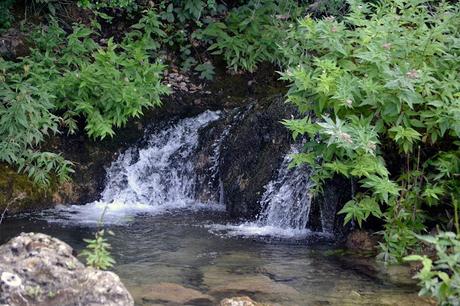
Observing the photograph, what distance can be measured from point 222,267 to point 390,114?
216 centimetres

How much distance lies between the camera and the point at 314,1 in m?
12.6

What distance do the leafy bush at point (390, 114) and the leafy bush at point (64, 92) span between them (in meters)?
3.29

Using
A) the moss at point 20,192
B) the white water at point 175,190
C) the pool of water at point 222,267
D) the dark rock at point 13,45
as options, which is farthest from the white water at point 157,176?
the dark rock at point 13,45

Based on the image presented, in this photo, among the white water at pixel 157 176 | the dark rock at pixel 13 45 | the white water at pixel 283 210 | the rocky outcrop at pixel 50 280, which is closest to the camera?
the rocky outcrop at pixel 50 280

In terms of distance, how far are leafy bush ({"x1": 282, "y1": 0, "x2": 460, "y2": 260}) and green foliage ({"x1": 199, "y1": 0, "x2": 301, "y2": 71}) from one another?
4244mm

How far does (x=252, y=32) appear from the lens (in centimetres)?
1178

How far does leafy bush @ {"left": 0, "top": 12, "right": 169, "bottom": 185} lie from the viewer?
8773mm

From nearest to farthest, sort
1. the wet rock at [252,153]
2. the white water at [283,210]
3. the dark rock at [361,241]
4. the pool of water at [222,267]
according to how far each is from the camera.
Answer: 1. the pool of water at [222,267]
2. the dark rock at [361,241]
3. the white water at [283,210]
4. the wet rock at [252,153]

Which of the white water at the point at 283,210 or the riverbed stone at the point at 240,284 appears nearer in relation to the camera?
the riverbed stone at the point at 240,284

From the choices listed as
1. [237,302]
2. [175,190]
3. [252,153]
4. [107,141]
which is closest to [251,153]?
[252,153]

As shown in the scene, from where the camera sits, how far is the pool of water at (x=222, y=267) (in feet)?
19.2

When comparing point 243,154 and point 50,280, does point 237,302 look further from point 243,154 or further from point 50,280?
point 243,154

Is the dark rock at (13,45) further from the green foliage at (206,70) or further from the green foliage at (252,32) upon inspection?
the green foliage at (252,32)

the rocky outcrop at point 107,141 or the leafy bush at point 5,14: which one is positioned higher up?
the leafy bush at point 5,14
